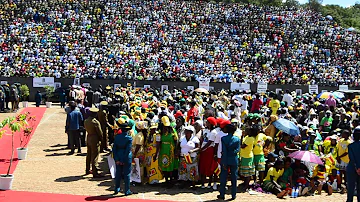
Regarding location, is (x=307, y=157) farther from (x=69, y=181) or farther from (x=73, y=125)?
(x=73, y=125)

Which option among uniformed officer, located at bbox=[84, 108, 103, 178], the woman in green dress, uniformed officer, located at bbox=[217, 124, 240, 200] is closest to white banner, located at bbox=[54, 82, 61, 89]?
uniformed officer, located at bbox=[84, 108, 103, 178]

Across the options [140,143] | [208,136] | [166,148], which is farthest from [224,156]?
[140,143]

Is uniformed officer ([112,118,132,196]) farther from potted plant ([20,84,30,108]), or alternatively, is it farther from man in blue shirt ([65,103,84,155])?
potted plant ([20,84,30,108])

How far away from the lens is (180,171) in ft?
35.1

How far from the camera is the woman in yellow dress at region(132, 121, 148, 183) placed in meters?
10.6

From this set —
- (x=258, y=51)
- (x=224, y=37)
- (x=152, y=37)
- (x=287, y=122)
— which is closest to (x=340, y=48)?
(x=258, y=51)

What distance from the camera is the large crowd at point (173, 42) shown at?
33844mm

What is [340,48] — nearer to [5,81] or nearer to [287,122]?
[5,81]

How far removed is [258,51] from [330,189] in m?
29.0

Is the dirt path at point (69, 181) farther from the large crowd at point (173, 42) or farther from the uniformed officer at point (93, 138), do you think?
the large crowd at point (173, 42)

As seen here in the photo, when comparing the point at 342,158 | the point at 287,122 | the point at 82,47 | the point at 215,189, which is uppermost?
the point at 82,47

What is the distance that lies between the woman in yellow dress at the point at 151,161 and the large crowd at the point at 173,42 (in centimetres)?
2018

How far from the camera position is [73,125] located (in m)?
14.2

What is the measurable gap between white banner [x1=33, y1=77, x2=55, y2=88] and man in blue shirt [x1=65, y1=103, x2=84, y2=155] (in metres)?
16.0
